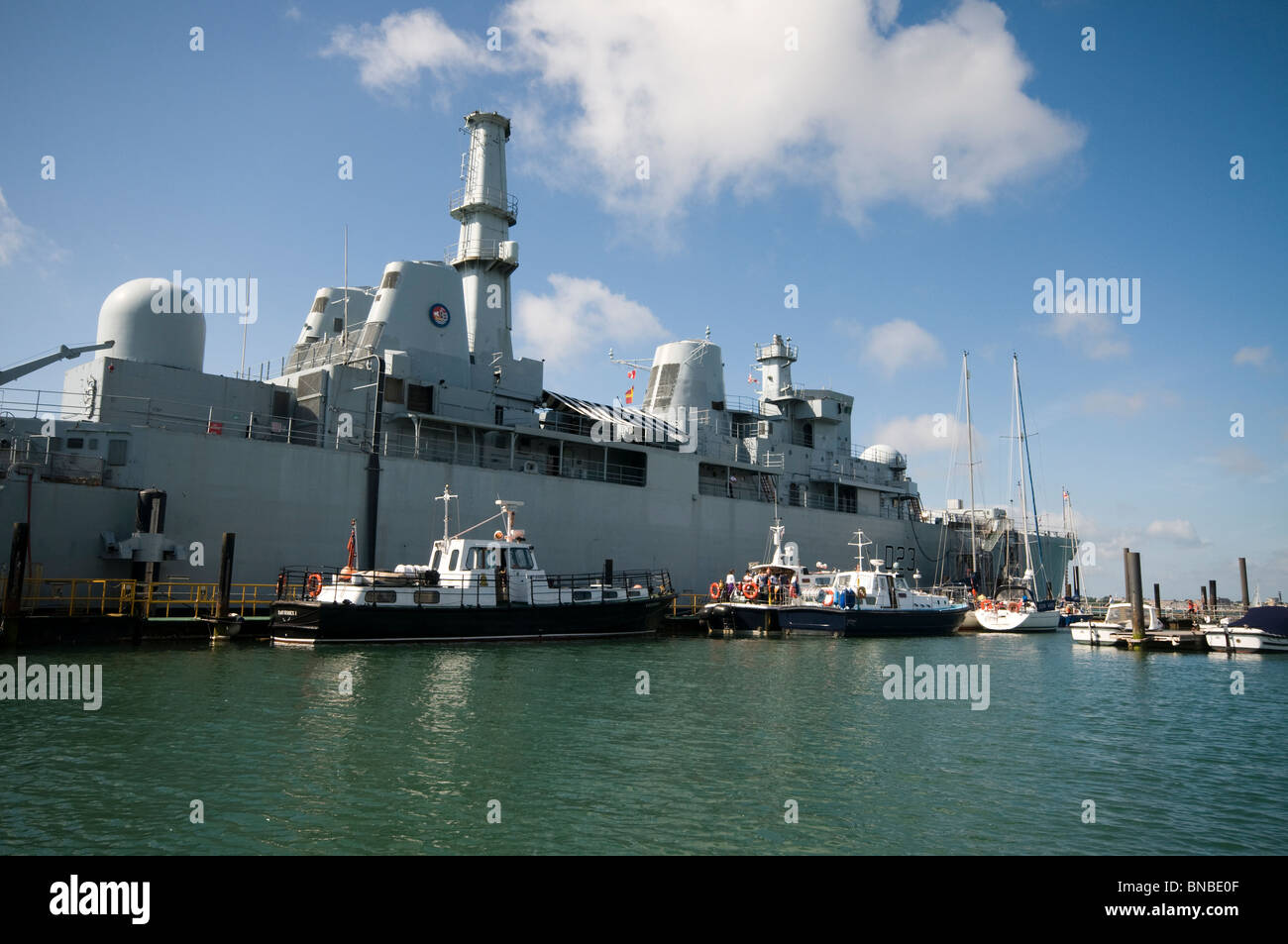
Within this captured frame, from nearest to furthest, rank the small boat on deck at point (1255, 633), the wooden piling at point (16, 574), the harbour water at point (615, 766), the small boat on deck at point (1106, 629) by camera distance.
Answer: the harbour water at point (615, 766) < the wooden piling at point (16, 574) < the small boat on deck at point (1255, 633) < the small boat on deck at point (1106, 629)

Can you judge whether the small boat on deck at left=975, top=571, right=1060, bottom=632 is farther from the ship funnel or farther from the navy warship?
the ship funnel

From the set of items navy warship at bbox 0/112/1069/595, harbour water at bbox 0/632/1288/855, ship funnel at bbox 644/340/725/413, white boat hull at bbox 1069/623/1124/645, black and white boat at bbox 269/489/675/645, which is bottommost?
harbour water at bbox 0/632/1288/855

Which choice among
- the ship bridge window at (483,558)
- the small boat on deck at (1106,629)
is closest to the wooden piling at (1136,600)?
the small boat on deck at (1106,629)

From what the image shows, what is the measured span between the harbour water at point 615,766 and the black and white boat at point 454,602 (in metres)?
4.29

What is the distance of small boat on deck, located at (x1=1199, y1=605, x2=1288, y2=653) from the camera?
27.5 metres

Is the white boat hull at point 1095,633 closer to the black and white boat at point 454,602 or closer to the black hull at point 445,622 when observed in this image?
the black and white boat at point 454,602

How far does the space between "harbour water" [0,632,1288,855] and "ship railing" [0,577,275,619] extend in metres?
3.75

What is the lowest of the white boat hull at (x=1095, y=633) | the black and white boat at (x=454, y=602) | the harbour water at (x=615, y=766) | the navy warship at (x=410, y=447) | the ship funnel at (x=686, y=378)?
the harbour water at (x=615, y=766)

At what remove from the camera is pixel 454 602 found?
2473 centimetres

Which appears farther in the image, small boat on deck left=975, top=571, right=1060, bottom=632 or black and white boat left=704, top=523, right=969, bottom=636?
small boat on deck left=975, top=571, right=1060, bottom=632

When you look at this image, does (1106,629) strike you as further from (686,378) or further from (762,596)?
(686,378)

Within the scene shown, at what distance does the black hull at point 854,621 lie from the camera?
3102 cm

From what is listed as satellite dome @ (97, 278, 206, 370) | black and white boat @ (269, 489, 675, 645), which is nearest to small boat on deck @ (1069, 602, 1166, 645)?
black and white boat @ (269, 489, 675, 645)
